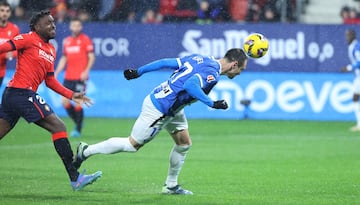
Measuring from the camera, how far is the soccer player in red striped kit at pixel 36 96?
1142 centimetres

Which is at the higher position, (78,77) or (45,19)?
(45,19)

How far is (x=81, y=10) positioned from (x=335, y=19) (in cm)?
800

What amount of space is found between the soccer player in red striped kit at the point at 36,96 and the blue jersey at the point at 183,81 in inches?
42.6

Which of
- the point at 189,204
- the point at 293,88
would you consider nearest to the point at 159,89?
the point at 189,204

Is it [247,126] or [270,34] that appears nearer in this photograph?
[247,126]

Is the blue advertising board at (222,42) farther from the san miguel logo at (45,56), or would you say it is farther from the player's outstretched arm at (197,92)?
the player's outstretched arm at (197,92)

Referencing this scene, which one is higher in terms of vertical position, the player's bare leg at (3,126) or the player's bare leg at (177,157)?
the player's bare leg at (3,126)

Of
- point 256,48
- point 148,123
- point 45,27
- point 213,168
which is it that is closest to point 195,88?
point 148,123

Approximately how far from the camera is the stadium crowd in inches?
1054

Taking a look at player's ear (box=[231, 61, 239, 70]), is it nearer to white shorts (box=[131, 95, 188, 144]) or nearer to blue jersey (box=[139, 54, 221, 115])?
blue jersey (box=[139, 54, 221, 115])

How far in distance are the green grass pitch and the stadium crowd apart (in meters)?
4.83

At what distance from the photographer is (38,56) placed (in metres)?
11.6

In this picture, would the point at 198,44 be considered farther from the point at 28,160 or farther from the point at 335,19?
the point at 28,160

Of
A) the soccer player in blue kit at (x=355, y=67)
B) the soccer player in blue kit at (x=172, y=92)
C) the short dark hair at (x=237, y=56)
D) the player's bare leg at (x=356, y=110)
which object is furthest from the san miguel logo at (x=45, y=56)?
the soccer player in blue kit at (x=355, y=67)
